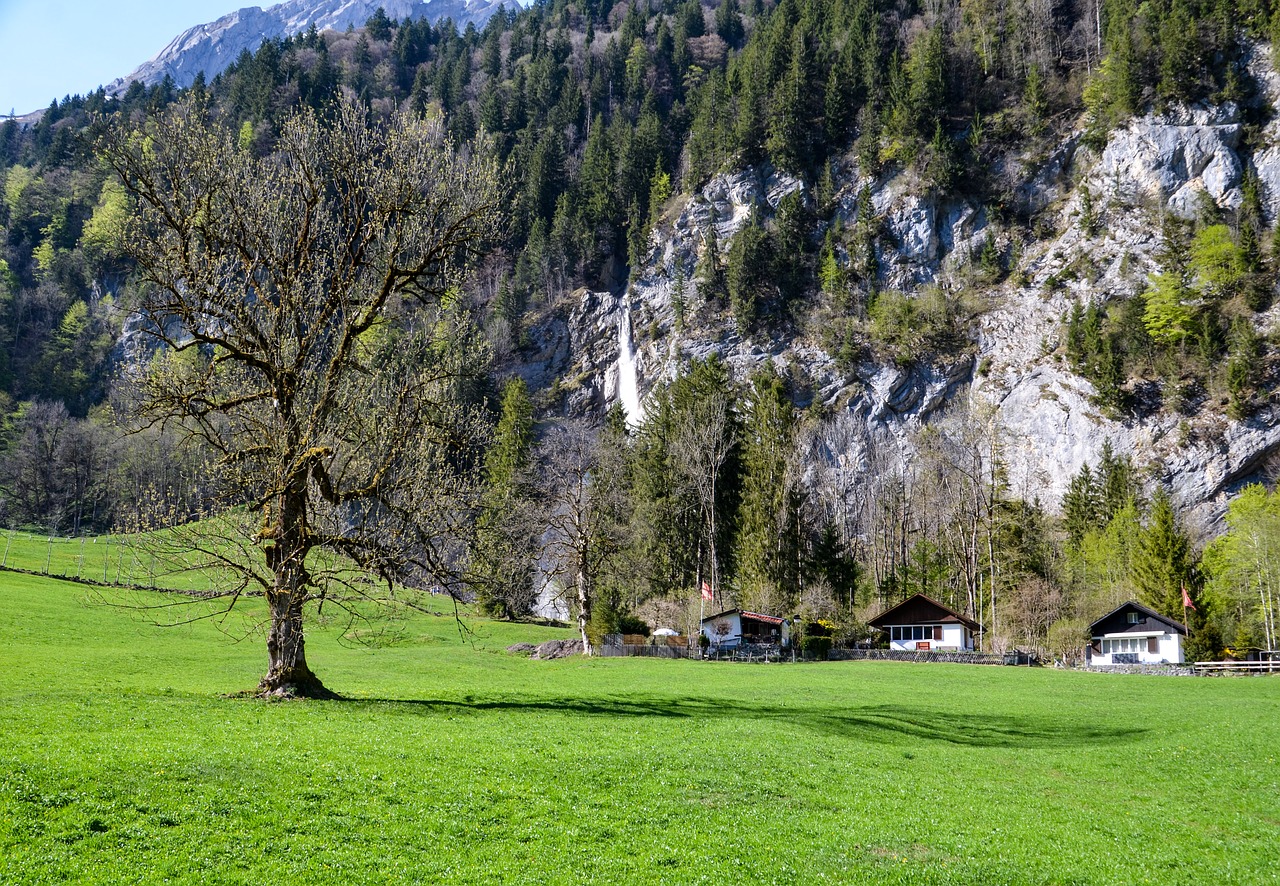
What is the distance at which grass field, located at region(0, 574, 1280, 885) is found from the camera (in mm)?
9016

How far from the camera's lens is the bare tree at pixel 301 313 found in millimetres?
18125

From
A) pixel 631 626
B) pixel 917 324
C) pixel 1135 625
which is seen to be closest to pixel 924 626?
pixel 1135 625

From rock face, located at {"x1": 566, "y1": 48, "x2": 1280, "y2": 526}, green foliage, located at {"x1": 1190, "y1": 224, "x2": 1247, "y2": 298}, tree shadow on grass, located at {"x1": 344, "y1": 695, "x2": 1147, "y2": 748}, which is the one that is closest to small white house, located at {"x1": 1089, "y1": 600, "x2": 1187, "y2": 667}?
rock face, located at {"x1": 566, "y1": 48, "x2": 1280, "y2": 526}

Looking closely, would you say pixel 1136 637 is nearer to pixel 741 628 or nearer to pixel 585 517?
pixel 741 628

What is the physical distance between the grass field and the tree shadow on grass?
0.18m

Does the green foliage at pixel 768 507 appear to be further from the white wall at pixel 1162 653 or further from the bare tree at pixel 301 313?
the bare tree at pixel 301 313

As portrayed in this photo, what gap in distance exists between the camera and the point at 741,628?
179 feet

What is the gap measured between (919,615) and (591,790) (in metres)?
53.1

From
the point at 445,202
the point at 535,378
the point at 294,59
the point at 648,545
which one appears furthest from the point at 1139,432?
the point at 294,59

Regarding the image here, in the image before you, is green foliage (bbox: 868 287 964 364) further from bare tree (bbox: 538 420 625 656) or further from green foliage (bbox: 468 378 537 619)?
bare tree (bbox: 538 420 625 656)

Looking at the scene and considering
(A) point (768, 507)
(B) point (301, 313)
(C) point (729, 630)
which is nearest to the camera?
(B) point (301, 313)

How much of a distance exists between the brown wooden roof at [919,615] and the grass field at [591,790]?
34668 millimetres

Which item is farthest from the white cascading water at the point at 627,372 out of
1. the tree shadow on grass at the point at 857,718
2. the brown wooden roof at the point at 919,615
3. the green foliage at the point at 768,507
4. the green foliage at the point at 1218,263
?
the tree shadow on grass at the point at 857,718

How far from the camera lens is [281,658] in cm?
1814
